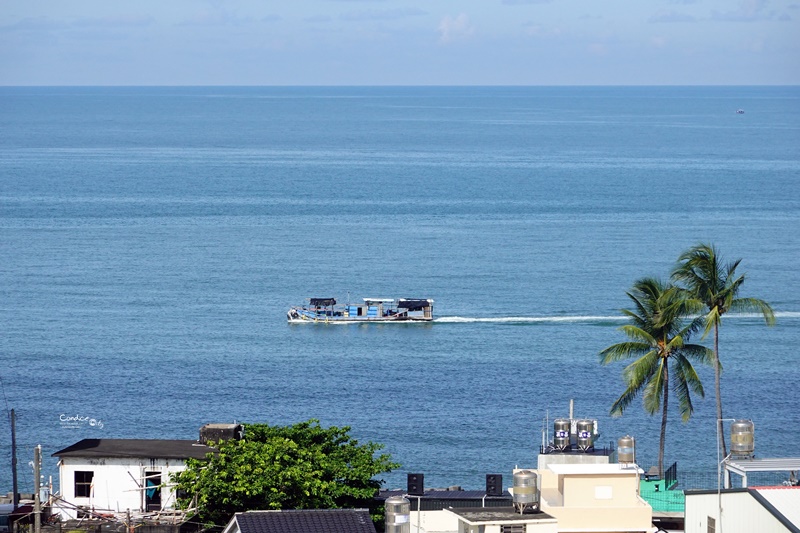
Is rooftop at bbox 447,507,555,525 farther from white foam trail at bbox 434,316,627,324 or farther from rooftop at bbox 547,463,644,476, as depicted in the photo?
white foam trail at bbox 434,316,627,324

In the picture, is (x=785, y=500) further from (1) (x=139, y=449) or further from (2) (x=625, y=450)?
(1) (x=139, y=449)

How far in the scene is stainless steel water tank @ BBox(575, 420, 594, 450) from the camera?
138ft

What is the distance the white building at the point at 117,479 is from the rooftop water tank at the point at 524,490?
14.1 metres

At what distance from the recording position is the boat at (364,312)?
116938 millimetres

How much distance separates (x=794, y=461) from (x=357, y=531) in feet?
31.4

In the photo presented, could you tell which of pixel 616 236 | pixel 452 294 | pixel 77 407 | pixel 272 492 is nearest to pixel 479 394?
pixel 77 407

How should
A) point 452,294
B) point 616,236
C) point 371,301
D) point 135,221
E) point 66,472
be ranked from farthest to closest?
1. point 135,221
2. point 616,236
3. point 452,294
4. point 371,301
5. point 66,472

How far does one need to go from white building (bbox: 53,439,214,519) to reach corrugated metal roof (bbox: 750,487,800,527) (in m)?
18.3

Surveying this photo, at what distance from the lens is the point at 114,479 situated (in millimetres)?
42188

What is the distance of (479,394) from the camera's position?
88125mm

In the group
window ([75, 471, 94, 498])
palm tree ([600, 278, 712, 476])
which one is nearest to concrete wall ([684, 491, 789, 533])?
window ([75, 471, 94, 498])

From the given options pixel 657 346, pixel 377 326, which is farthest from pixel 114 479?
pixel 377 326

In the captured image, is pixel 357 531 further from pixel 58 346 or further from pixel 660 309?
pixel 58 346

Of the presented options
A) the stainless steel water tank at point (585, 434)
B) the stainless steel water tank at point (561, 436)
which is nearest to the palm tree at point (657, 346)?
the stainless steel water tank at point (585, 434)
